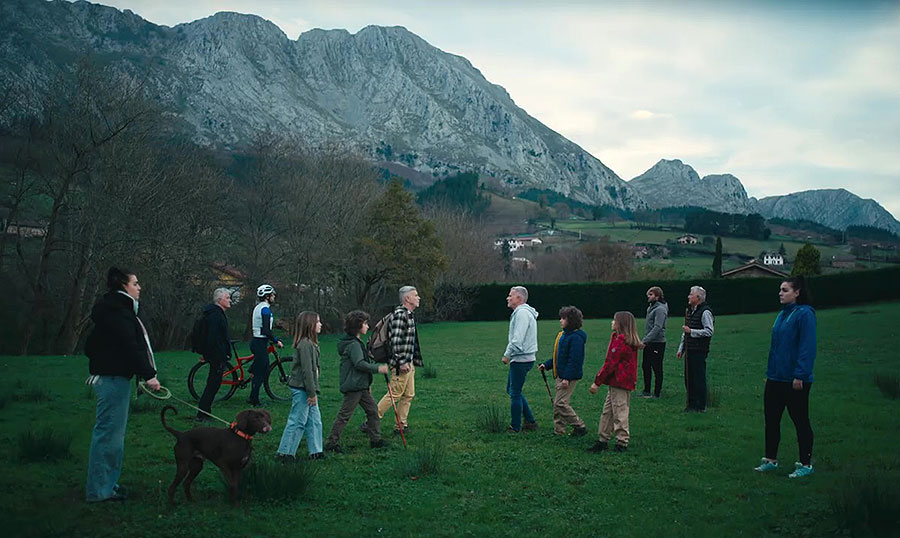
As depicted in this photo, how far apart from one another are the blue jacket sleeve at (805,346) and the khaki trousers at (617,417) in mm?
2190

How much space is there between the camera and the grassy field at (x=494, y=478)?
5.98 meters

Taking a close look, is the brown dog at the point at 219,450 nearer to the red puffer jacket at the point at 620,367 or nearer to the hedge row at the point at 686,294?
the red puffer jacket at the point at 620,367

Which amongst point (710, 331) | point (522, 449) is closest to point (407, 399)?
point (522, 449)

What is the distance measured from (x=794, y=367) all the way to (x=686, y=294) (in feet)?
151

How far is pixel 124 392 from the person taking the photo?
6.25 metres

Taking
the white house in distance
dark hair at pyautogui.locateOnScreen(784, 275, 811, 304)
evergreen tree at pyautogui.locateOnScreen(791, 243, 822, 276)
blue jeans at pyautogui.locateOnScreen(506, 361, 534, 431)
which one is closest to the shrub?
blue jeans at pyautogui.locateOnScreen(506, 361, 534, 431)

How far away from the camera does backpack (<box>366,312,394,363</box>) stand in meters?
9.61

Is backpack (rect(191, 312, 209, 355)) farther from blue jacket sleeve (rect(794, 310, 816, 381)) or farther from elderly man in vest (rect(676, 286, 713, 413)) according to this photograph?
blue jacket sleeve (rect(794, 310, 816, 381))

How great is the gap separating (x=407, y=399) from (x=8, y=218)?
1042 inches

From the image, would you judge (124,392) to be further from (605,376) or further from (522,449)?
(605,376)

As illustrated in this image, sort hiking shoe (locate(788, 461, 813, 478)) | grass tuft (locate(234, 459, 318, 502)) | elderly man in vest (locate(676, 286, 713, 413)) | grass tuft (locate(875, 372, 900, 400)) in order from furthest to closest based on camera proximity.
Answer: grass tuft (locate(875, 372, 900, 400)) → elderly man in vest (locate(676, 286, 713, 413)) → hiking shoe (locate(788, 461, 813, 478)) → grass tuft (locate(234, 459, 318, 502))

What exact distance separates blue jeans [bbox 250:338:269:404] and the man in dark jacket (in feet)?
4.13

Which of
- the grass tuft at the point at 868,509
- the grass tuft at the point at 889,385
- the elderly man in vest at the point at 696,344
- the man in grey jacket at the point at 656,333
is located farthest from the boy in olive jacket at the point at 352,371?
the grass tuft at the point at 889,385

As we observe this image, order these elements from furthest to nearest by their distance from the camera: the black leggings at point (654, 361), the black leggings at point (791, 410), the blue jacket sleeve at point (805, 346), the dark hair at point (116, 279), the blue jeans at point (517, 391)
Answer: the black leggings at point (654, 361), the blue jeans at point (517, 391), the black leggings at point (791, 410), the blue jacket sleeve at point (805, 346), the dark hair at point (116, 279)
